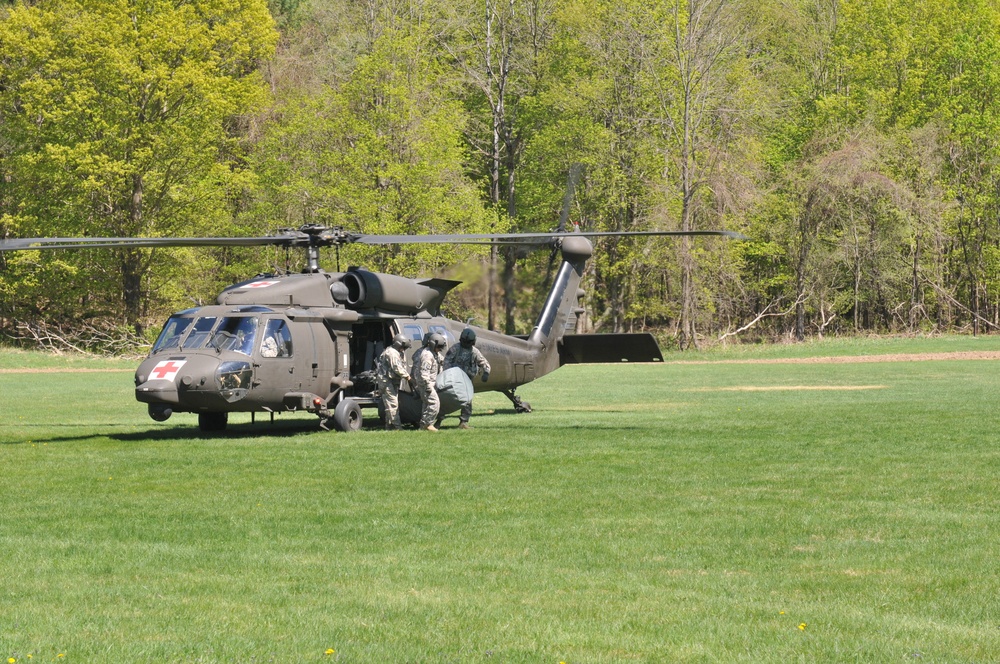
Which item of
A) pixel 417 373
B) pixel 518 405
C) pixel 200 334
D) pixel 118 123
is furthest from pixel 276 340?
pixel 118 123

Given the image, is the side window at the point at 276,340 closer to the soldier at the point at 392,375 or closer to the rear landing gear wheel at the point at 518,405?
the soldier at the point at 392,375

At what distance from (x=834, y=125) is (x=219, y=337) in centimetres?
4548

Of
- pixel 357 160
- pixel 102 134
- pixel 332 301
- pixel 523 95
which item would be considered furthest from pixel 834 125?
pixel 332 301

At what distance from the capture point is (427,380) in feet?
63.3

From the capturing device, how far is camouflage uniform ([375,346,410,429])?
19266 mm

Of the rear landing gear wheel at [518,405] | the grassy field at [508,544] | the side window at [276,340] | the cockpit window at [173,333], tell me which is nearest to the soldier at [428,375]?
the grassy field at [508,544]

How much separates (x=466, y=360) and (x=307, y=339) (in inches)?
102

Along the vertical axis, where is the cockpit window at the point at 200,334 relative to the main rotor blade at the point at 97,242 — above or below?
below

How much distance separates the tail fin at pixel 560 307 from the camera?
23.0 metres

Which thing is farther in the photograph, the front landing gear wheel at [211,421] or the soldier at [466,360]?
the soldier at [466,360]

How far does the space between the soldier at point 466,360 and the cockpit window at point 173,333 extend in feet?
13.2

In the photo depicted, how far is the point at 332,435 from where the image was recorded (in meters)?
18.7

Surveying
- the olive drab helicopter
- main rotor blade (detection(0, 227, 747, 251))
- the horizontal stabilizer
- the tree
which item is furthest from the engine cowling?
the tree

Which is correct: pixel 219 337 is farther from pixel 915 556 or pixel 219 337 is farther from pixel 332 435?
pixel 915 556
